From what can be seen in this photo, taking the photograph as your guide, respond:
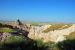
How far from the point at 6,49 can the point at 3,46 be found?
4.57ft

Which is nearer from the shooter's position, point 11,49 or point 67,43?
point 11,49

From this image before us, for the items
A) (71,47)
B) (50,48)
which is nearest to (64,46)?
(71,47)

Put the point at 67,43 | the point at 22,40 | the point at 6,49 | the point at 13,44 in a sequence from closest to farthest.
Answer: the point at 6,49
the point at 13,44
the point at 22,40
the point at 67,43

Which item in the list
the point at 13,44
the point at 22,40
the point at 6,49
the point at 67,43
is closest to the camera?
the point at 6,49

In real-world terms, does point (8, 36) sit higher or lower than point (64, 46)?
higher

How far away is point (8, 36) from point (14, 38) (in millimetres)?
1565

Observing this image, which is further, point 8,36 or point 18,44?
point 8,36

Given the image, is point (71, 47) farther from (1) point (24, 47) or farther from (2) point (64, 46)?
(1) point (24, 47)

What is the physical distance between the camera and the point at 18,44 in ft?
104

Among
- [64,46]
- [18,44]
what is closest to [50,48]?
[64,46]

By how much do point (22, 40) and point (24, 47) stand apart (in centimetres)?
284

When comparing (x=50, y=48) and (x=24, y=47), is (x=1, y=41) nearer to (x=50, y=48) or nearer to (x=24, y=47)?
(x=24, y=47)

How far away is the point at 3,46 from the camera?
29.8m

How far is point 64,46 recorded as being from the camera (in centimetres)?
3484
